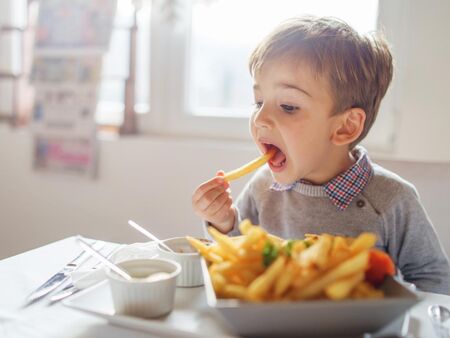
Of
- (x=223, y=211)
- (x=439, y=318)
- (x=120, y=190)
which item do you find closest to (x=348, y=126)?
(x=223, y=211)

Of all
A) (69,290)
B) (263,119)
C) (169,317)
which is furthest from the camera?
(263,119)

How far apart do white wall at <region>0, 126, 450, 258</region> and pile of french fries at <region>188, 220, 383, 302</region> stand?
32.9 inches

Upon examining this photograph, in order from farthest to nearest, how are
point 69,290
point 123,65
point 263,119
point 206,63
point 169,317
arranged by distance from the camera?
point 123,65 < point 206,63 < point 263,119 < point 69,290 < point 169,317

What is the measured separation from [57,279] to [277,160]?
0.49 metres

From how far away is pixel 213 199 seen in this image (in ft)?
2.92

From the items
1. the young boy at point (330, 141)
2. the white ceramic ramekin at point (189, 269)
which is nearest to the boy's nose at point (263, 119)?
the young boy at point (330, 141)

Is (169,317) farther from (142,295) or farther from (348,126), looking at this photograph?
(348,126)

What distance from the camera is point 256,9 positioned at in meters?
1.51

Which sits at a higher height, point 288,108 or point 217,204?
point 288,108

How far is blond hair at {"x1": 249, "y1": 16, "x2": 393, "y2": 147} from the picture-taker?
2.81ft

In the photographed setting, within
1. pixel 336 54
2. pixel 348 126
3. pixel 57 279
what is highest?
pixel 336 54

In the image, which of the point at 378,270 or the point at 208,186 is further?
the point at 208,186

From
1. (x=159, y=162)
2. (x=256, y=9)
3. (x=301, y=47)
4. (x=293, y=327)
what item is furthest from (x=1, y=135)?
(x=293, y=327)

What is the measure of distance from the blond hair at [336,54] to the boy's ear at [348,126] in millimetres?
15
